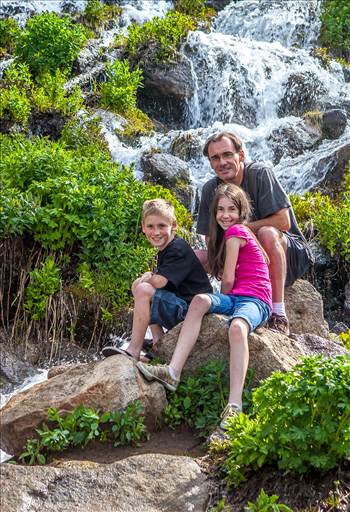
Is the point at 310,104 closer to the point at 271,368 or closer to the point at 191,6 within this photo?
the point at 191,6

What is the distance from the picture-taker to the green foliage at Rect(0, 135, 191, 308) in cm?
670

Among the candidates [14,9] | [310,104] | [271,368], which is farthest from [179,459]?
[14,9]

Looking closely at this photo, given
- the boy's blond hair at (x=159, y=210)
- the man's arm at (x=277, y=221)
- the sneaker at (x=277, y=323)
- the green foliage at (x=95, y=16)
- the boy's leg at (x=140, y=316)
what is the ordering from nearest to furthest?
the boy's leg at (x=140, y=316) < the boy's blond hair at (x=159, y=210) < the sneaker at (x=277, y=323) < the man's arm at (x=277, y=221) < the green foliage at (x=95, y=16)

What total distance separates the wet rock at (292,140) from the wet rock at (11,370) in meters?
6.73

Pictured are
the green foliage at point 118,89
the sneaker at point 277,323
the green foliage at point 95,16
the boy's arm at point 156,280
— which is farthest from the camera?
the green foliage at point 95,16

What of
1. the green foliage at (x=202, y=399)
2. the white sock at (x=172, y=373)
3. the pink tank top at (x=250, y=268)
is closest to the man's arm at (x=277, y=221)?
the pink tank top at (x=250, y=268)

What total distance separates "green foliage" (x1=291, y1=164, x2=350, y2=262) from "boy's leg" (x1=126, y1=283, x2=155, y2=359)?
4027 millimetres

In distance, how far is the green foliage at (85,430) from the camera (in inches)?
179

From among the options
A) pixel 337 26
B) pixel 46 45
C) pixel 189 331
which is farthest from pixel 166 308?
pixel 337 26

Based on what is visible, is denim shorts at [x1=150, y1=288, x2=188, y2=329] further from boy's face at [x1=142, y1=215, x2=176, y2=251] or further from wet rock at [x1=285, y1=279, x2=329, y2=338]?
wet rock at [x1=285, y1=279, x2=329, y2=338]

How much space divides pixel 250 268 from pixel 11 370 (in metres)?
2.40

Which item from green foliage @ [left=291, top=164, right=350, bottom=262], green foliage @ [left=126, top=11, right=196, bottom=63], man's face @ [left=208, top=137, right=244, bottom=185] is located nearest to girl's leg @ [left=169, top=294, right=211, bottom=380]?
man's face @ [left=208, top=137, right=244, bottom=185]

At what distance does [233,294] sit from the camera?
5395 millimetres

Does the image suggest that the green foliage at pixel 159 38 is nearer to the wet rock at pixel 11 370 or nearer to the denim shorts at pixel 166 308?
the wet rock at pixel 11 370
